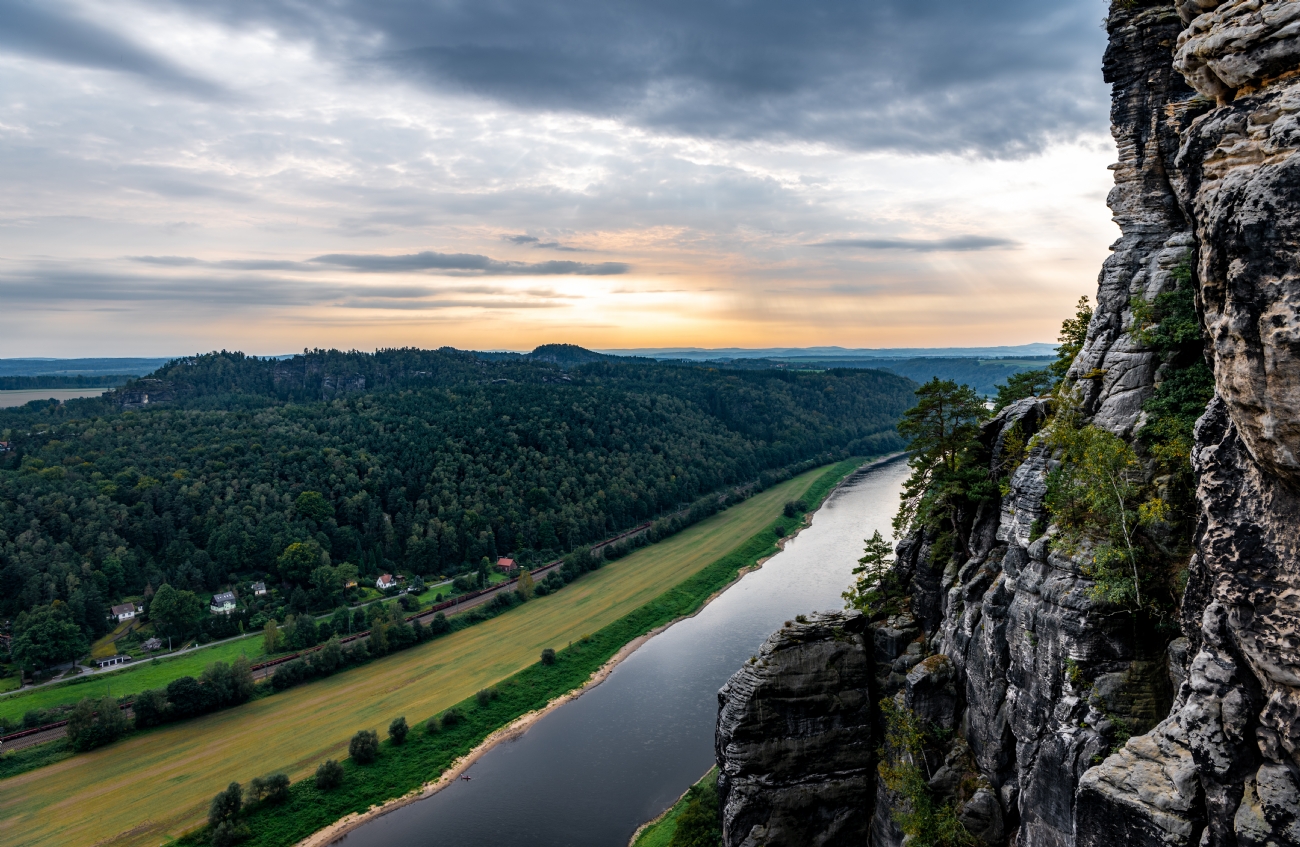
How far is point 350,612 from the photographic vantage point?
54844 millimetres

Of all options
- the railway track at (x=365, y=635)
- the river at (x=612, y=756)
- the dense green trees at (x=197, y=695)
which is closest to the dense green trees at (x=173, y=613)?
the railway track at (x=365, y=635)

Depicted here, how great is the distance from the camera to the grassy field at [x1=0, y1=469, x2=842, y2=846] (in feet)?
107

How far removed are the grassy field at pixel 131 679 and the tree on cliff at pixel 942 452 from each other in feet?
150

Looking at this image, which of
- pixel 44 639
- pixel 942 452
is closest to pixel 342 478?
pixel 44 639

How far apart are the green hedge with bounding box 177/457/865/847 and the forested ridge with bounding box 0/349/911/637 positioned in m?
20.7

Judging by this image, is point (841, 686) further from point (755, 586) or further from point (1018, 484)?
point (755, 586)

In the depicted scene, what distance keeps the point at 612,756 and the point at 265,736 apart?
19556 mm

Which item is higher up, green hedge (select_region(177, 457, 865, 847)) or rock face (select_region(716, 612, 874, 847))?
rock face (select_region(716, 612, 874, 847))

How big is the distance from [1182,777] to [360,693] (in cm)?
4421

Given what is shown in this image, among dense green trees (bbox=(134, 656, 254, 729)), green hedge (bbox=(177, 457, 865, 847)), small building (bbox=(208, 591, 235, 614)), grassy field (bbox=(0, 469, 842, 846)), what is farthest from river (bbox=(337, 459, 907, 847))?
small building (bbox=(208, 591, 235, 614))

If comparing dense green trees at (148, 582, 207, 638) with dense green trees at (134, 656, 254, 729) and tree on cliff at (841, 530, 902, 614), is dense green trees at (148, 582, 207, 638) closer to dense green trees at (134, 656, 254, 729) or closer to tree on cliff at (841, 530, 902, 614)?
dense green trees at (134, 656, 254, 729)

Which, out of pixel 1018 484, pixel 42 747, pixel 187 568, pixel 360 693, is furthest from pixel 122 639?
pixel 1018 484

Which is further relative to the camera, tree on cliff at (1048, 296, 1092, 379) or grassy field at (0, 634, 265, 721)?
grassy field at (0, 634, 265, 721)

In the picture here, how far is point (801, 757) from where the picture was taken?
20438mm
